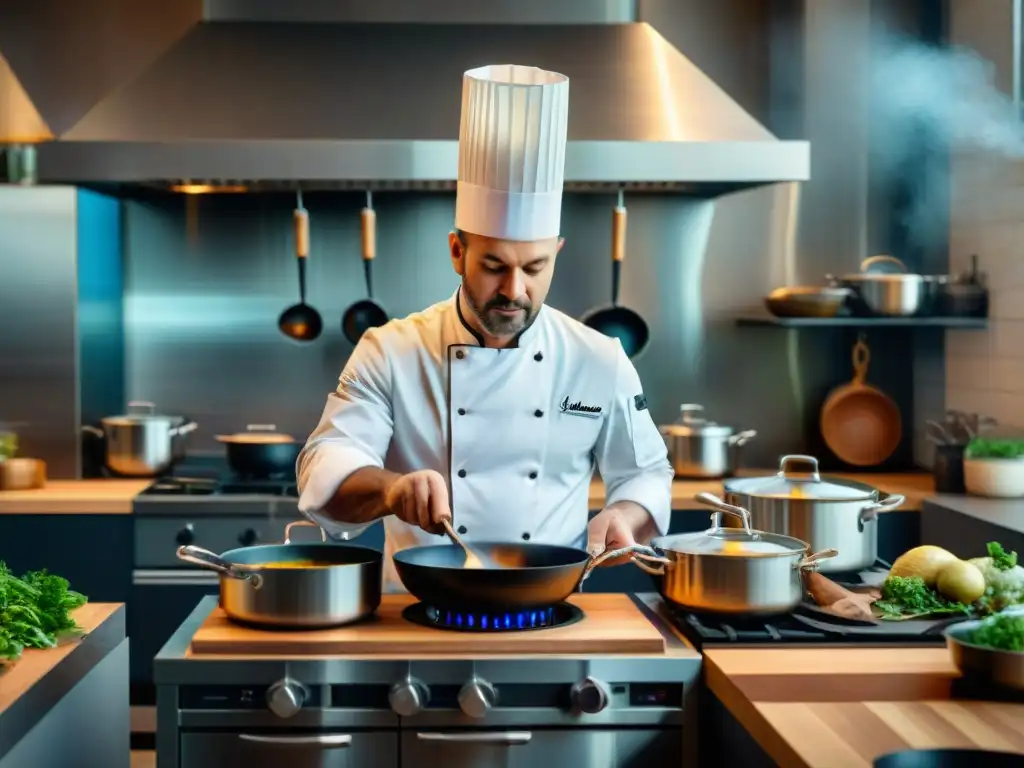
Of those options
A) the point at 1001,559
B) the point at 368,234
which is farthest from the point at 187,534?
the point at 1001,559

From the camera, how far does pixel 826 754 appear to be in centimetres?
164

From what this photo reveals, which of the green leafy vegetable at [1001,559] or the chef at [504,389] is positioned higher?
the chef at [504,389]

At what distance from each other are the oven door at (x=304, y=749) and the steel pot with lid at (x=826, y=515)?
3.09ft

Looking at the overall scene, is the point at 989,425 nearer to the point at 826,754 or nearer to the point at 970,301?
the point at 970,301

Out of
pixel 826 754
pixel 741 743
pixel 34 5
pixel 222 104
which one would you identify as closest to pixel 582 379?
pixel 741 743

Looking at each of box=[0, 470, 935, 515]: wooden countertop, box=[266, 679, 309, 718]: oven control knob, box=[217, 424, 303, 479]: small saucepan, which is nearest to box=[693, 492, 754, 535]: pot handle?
box=[266, 679, 309, 718]: oven control knob

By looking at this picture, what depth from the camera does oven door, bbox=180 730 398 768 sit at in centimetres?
203

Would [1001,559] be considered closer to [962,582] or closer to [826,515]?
[962,582]

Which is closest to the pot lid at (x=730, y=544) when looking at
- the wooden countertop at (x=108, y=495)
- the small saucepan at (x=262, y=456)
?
the wooden countertop at (x=108, y=495)

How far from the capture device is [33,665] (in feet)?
6.88

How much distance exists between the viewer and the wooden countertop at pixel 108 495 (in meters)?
3.81

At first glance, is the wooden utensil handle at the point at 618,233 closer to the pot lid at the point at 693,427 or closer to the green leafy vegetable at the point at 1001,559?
the pot lid at the point at 693,427

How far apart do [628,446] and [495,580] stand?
A: 74 centimetres

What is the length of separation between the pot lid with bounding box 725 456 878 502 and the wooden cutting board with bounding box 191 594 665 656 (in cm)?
61
